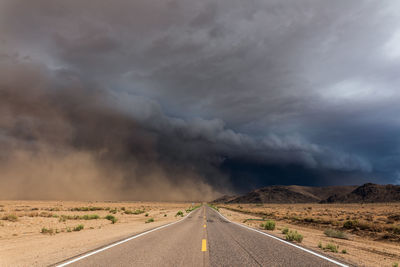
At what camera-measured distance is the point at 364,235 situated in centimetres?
1791

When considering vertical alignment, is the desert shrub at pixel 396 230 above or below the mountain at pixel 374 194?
above

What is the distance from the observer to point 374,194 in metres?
125

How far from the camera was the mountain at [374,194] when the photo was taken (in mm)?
115875

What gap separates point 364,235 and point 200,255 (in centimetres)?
1563

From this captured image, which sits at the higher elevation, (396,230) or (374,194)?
(396,230)

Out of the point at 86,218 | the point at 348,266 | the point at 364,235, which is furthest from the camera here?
the point at 86,218

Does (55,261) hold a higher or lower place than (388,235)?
higher

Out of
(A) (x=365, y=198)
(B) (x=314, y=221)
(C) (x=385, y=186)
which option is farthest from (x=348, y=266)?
(C) (x=385, y=186)

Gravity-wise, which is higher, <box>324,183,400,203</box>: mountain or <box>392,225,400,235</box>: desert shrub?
<box>392,225,400,235</box>: desert shrub

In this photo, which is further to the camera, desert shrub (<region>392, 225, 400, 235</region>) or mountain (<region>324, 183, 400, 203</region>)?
mountain (<region>324, 183, 400, 203</region>)

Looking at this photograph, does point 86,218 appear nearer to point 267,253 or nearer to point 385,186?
point 267,253

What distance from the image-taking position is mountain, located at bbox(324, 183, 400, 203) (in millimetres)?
115875

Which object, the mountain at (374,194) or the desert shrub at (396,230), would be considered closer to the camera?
the desert shrub at (396,230)

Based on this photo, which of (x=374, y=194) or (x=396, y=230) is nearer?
(x=396, y=230)
